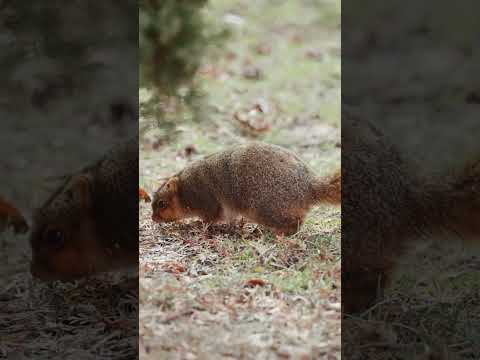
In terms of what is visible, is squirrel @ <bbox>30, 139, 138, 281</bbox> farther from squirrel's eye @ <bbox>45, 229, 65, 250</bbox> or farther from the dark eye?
the dark eye

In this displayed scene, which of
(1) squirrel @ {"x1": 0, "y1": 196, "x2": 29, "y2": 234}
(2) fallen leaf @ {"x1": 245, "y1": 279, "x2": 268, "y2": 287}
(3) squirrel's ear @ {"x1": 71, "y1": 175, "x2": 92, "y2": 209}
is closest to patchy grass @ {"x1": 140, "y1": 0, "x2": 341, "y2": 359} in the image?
(2) fallen leaf @ {"x1": 245, "y1": 279, "x2": 268, "y2": 287}

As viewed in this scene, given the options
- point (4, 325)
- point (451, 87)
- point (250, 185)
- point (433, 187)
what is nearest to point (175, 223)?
point (250, 185)

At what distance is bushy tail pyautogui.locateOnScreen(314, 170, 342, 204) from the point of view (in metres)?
1.97

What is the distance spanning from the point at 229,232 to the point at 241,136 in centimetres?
62

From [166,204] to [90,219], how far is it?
0.32 meters

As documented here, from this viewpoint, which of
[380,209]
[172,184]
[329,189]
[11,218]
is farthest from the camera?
[172,184]

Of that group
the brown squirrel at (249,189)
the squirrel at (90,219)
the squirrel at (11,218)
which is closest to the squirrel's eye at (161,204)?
the brown squirrel at (249,189)

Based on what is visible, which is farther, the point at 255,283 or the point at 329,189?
the point at 329,189

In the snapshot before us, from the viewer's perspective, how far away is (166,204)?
2207 mm

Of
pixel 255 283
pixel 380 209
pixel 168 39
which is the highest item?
pixel 168 39

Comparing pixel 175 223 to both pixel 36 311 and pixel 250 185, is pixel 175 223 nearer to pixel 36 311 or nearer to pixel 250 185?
pixel 250 185

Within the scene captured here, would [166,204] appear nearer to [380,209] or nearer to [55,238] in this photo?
[55,238]

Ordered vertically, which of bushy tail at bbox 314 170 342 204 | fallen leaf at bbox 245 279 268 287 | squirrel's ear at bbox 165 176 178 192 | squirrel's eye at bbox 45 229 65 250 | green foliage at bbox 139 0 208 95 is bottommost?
fallen leaf at bbox 245 279 268 287

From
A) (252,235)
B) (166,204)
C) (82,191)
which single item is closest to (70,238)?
(82,191)
